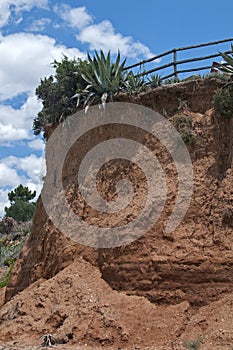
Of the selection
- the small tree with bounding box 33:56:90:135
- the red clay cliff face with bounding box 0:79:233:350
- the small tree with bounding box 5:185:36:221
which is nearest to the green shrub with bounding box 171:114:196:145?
the red clay cliff face with bounding box 0:79:233:350

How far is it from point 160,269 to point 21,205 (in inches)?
1098

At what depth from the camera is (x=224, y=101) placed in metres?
13.2

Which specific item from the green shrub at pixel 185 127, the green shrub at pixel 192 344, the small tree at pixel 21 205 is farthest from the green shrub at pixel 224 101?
the small tree at pixel 21 205

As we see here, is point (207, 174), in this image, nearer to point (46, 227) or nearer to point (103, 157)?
point (103, 157)

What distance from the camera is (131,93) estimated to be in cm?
1496

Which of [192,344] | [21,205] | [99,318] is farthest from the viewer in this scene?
[21,205]

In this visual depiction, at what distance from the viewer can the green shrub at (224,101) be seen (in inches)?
518

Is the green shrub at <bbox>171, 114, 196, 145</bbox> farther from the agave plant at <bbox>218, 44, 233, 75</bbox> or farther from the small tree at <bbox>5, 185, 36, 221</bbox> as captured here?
the small tree at <bbox>5, 185, 36, 221</bbox>

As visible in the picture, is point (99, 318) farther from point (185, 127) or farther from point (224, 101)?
point (224, 101)

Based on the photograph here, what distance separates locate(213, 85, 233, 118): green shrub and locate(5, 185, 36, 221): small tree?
85.5ft

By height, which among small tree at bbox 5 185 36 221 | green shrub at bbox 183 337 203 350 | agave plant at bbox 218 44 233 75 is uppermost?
small tree at bbox 5 185 36 221

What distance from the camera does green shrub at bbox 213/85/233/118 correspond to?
13148mm

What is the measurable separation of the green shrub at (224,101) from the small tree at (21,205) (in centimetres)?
2607

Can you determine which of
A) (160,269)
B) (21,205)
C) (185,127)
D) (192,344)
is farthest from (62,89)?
(21,205)
